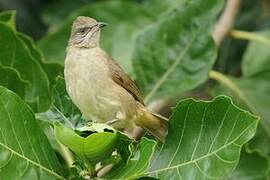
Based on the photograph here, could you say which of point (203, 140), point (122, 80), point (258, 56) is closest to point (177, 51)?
point (122, 80)

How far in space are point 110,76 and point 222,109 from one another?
999 millimetres

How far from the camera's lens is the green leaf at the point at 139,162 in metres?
→ 2.91

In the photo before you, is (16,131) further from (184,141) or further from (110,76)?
(110,76)

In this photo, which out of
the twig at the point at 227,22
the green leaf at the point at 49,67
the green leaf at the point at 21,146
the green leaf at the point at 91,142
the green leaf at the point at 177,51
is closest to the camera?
the green leaf at the point at 91,142

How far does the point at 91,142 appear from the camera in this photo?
2.92 metres

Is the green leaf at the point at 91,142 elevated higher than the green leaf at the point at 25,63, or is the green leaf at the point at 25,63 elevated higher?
the green leaf at the point at 91,142

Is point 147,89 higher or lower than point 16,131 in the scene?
lower

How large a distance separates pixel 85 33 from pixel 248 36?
1.54 meters

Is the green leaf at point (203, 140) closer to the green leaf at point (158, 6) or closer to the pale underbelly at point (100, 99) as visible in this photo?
the pale underbelly at point (100, 99)

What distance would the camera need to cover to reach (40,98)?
3988 mm

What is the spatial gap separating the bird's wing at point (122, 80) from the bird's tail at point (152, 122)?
0.06 metres

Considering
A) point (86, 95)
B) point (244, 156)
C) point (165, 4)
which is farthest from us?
point (165, 4)

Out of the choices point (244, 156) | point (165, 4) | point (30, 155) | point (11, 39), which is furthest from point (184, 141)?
point (165, 4)

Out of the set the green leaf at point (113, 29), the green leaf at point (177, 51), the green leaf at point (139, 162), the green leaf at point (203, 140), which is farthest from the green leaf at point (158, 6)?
the green leaf at point (139, 162)
